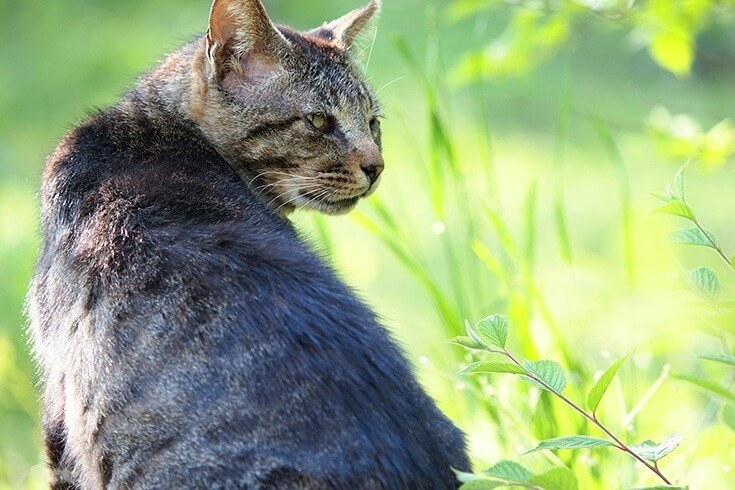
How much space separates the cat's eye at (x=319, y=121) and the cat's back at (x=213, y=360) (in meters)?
0.36

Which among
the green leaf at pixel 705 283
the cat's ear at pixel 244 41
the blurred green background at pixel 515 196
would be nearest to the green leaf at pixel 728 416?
the blurred green background at pixel 515 196

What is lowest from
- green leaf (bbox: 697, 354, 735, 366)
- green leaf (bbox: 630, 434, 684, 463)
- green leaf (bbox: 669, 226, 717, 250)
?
green leaf (bbox: 630, 434, 684, 463)

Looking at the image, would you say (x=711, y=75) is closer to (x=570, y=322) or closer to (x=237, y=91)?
(x=570, y=322)

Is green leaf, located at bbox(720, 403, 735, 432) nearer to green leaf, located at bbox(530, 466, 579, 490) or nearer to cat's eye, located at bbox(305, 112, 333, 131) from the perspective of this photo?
green leaf, located at bbox(530, 466, 579, 490)

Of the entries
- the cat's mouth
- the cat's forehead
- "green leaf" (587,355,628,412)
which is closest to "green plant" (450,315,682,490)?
"green leaf" (587,355,628,412)

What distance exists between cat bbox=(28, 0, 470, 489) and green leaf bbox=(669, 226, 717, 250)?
0.46m

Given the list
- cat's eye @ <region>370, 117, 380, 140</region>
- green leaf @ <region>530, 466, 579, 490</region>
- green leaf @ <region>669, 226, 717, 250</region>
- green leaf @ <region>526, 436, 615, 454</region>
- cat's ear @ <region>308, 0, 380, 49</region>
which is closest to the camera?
green leaf @ <region>530, 466, 579, 490</region>

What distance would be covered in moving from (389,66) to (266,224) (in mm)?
4354

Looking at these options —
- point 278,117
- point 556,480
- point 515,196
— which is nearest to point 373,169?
point 278,117

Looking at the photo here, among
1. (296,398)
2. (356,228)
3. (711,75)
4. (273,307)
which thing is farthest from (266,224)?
Answer: (711,75)

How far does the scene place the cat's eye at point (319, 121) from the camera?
2098 millimetres

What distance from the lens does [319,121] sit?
2.11 meters

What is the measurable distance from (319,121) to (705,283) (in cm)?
101

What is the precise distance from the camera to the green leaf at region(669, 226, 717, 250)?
1.32 meters
